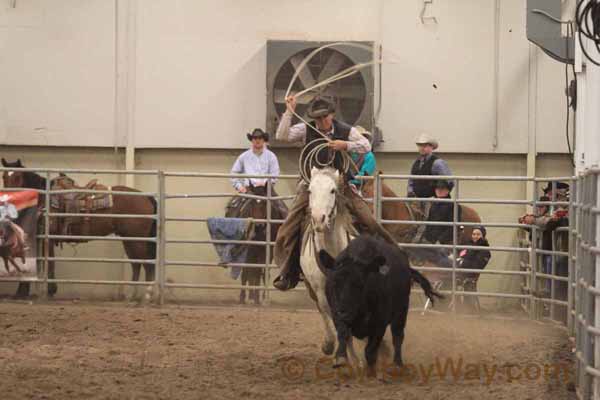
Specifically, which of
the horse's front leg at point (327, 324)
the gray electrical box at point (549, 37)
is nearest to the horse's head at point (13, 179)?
the horse's front leg at point (327, 324)

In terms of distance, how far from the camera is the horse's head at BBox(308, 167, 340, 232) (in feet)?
23.6

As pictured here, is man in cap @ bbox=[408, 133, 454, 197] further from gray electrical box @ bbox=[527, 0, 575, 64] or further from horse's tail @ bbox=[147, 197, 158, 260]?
horse's tail @ bbox=[147, 197, 158, 260]

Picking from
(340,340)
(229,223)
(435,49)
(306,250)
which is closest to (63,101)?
(229,223)

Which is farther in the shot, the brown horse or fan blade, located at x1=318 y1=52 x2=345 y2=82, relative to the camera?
fan blade, located at x1=318 y1=52 x2=345 y2=82

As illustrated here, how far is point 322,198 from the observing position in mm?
7270

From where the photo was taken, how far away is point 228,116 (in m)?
13.5

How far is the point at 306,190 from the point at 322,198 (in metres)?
1.00

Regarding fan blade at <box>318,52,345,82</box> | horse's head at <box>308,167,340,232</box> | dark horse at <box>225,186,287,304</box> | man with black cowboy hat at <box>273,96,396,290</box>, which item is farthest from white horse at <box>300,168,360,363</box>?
fan blade at <box>318,52,345,82</box>

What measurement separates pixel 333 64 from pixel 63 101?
352cm

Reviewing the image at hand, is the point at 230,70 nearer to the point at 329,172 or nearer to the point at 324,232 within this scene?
the point at 329,172

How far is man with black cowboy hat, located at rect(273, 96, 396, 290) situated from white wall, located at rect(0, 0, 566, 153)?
17.2ft

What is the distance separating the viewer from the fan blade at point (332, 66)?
12812mm

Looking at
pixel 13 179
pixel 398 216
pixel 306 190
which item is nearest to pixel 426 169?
pixel 398 216

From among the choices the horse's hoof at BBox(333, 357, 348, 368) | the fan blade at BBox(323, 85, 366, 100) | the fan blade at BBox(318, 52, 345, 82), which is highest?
the fan blade at BBox(318, 52, 345, 82)
